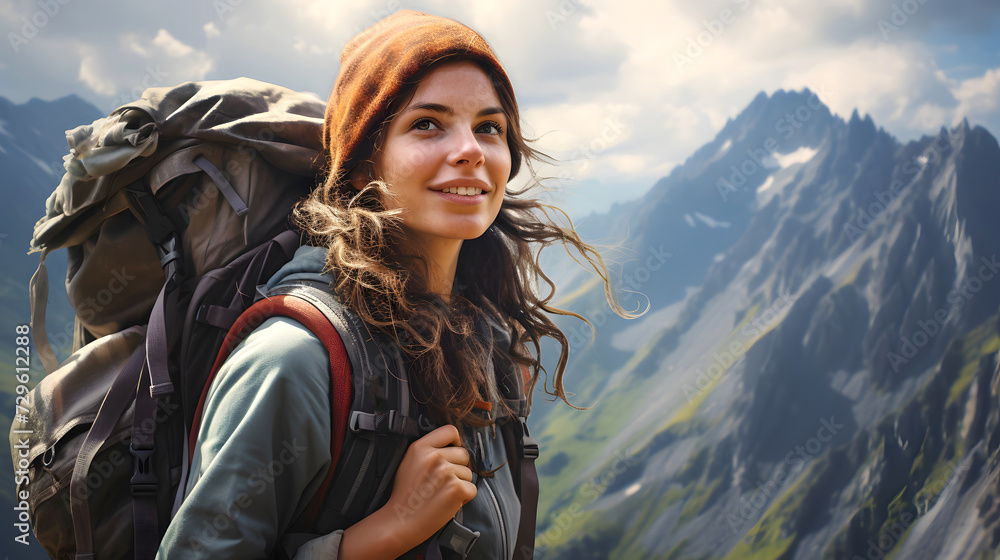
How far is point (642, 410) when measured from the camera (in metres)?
5.01

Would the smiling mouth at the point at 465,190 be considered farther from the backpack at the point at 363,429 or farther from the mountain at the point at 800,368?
the mountain at the point at 800,368

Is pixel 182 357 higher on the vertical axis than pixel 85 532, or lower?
higher

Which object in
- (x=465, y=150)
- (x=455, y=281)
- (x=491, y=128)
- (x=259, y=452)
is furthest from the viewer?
(x=455, y=281)

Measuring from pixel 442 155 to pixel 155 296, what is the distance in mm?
663

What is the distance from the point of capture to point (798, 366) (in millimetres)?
4727

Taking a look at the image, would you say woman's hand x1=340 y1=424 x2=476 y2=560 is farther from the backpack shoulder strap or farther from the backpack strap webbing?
the backpack shoulder strap

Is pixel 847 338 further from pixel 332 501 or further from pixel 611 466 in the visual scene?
pixel 332 501

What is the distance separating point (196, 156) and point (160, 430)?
1.68ft

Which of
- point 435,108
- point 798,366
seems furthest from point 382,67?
point 798,366

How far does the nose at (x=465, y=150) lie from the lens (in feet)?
3.26

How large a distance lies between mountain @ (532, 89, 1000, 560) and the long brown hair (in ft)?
10.2

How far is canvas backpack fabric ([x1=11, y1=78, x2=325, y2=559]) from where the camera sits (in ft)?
3.13

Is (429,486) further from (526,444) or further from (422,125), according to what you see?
(422,125)

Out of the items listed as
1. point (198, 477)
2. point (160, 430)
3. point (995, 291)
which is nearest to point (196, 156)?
point (160, 430)
